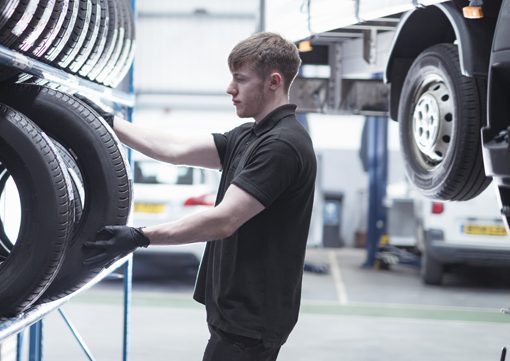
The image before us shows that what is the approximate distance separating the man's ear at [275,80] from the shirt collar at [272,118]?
0.27 feet

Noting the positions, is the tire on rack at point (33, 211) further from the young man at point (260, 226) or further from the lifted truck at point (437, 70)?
the lifted truck at point (437, 70)

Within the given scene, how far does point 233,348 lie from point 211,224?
495 mm

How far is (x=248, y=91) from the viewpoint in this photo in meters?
3.08

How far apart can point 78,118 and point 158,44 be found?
593 inches

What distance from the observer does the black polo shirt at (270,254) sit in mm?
2992

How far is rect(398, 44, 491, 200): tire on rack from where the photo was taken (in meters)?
4.39

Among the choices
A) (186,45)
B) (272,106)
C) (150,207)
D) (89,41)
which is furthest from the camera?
(186,45)

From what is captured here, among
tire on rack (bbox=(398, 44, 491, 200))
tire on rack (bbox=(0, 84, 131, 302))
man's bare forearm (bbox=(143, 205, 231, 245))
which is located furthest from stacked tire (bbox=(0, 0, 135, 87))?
tire on rack (bbox=(398, 44, 491, 200))

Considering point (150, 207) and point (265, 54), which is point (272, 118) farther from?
point (150, 207)

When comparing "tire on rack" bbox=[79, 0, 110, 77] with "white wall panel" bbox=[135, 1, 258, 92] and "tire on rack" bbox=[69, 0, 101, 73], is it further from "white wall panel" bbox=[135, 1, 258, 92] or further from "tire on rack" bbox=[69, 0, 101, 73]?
"white wall panel" bbox=[135, 1, 258, 92]

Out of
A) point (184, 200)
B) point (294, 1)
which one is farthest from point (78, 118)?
point (184, 200)

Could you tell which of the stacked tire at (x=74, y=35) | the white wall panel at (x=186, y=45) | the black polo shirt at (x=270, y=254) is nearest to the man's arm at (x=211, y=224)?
the black polo shirt at (x=270, y=254)

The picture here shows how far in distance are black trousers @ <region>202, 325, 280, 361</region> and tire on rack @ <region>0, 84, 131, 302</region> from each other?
1.70 feet

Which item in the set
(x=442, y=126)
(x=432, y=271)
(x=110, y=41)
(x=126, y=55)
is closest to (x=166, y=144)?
(x=110, y=41)
